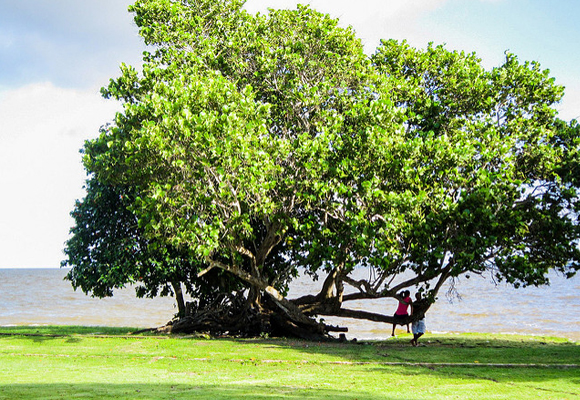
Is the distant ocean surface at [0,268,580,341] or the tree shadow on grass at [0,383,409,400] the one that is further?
the distant ocean surface at [0,268,580,341]

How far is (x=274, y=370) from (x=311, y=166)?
679 cm

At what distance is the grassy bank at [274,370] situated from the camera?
1098cm

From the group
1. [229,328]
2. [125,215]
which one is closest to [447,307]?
[229,328]

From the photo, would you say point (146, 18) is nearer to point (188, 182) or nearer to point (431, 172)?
point (188, 182)

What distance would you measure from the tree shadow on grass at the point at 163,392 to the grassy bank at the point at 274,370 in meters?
0.02

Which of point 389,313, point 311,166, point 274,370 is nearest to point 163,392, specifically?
point 274,370

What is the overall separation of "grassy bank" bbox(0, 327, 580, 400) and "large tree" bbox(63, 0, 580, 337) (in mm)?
2802

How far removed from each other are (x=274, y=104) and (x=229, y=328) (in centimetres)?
972

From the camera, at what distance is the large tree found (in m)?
17.8

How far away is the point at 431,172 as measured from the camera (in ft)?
62.3

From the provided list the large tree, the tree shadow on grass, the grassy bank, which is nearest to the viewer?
the tree shadow on grass

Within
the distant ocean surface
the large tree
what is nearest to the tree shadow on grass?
the large tree

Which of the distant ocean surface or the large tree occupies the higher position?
the large tree

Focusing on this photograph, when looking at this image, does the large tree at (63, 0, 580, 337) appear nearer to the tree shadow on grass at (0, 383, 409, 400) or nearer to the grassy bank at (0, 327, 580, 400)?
the grassy bank at (0, 327, 580, 400)
